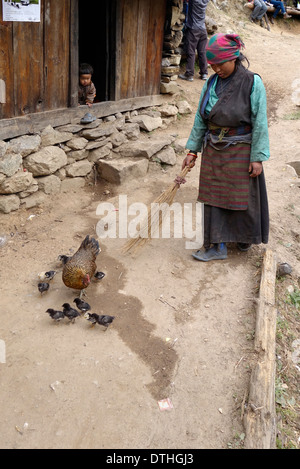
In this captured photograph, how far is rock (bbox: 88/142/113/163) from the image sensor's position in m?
6.28

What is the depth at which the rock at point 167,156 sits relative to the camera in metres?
6.83

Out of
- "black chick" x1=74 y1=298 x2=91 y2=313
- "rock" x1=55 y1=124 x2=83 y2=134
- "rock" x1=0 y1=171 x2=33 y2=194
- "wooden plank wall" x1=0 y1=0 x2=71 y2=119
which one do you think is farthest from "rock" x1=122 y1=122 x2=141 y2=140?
"black chick" x1=74 y1=298 x2=91 y2=313

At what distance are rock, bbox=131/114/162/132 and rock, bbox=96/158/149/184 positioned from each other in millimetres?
1002

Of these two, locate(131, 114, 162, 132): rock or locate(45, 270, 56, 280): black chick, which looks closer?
locate(45, 270, 56, 280): black chick

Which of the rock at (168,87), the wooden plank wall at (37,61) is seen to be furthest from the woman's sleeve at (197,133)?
the rock at (168,87)

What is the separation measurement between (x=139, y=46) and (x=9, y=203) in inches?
143

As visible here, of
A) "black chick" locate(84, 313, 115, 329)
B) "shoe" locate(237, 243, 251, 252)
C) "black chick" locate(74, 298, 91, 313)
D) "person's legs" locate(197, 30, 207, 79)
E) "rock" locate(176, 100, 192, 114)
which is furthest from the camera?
"person's legs" locate(197, 30, 207, 79)

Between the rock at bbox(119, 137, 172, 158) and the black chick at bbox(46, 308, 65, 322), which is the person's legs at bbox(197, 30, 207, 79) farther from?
the black chick at bbox(46, 308, 65, 322)

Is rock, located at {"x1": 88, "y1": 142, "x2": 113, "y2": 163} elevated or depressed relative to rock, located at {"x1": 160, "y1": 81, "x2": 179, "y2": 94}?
depressed

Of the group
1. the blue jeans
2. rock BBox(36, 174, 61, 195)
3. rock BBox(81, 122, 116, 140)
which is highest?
the blue jeans

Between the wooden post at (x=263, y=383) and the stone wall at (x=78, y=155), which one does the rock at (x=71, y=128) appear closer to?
the stone wall at (x=78, y=155)

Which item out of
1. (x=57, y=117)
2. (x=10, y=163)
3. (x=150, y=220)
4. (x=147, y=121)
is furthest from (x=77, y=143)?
(x=150, y=220)

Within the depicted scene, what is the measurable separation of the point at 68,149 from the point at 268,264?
3.17 meters

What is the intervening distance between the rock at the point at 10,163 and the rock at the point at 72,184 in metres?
0.88
